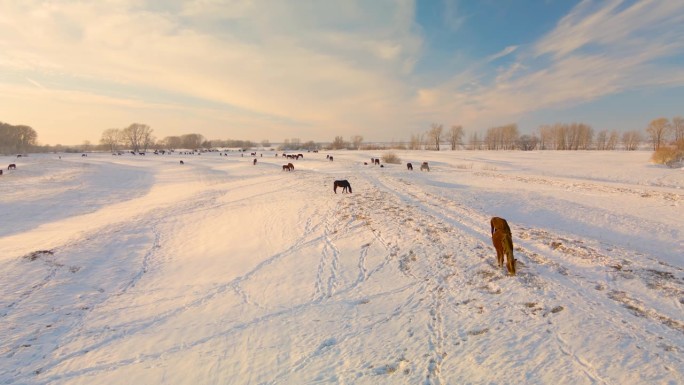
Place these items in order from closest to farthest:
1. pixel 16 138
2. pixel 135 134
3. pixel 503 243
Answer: pixel 503 243
pixel 16 138
pixel 135 134

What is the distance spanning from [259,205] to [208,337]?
1162cm

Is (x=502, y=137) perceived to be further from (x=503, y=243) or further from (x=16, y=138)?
(x=16, y=138)

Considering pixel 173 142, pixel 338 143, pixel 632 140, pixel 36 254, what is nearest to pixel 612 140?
pixel 632 140

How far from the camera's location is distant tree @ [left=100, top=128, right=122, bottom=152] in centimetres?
14490

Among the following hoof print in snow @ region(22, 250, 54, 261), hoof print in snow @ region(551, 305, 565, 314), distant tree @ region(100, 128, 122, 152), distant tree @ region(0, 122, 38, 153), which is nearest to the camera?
hoof print in snow @ region(551, 305, 565, 314)

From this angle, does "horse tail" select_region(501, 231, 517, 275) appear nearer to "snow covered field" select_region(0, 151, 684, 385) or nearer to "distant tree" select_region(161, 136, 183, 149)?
"snow covered field" select_region(0, 151, 684, 385)

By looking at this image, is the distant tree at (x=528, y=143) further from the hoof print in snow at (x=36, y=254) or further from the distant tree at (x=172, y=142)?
the distant tree at (x=172, y=142)

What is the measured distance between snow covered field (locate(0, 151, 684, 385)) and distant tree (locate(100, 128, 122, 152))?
16111cm

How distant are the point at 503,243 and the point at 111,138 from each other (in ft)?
590

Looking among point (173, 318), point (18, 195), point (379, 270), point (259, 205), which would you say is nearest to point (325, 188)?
point (259, 205)

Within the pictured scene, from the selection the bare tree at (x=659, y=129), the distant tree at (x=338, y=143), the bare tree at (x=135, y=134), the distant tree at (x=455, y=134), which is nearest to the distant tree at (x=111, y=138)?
the bare tree at (x=135, y=134)

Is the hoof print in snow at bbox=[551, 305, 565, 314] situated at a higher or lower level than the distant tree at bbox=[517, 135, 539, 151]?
lower

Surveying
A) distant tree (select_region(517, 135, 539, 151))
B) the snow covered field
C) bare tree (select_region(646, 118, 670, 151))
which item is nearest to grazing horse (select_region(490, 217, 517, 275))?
the snow covered field

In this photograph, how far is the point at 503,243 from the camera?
23.8ft
